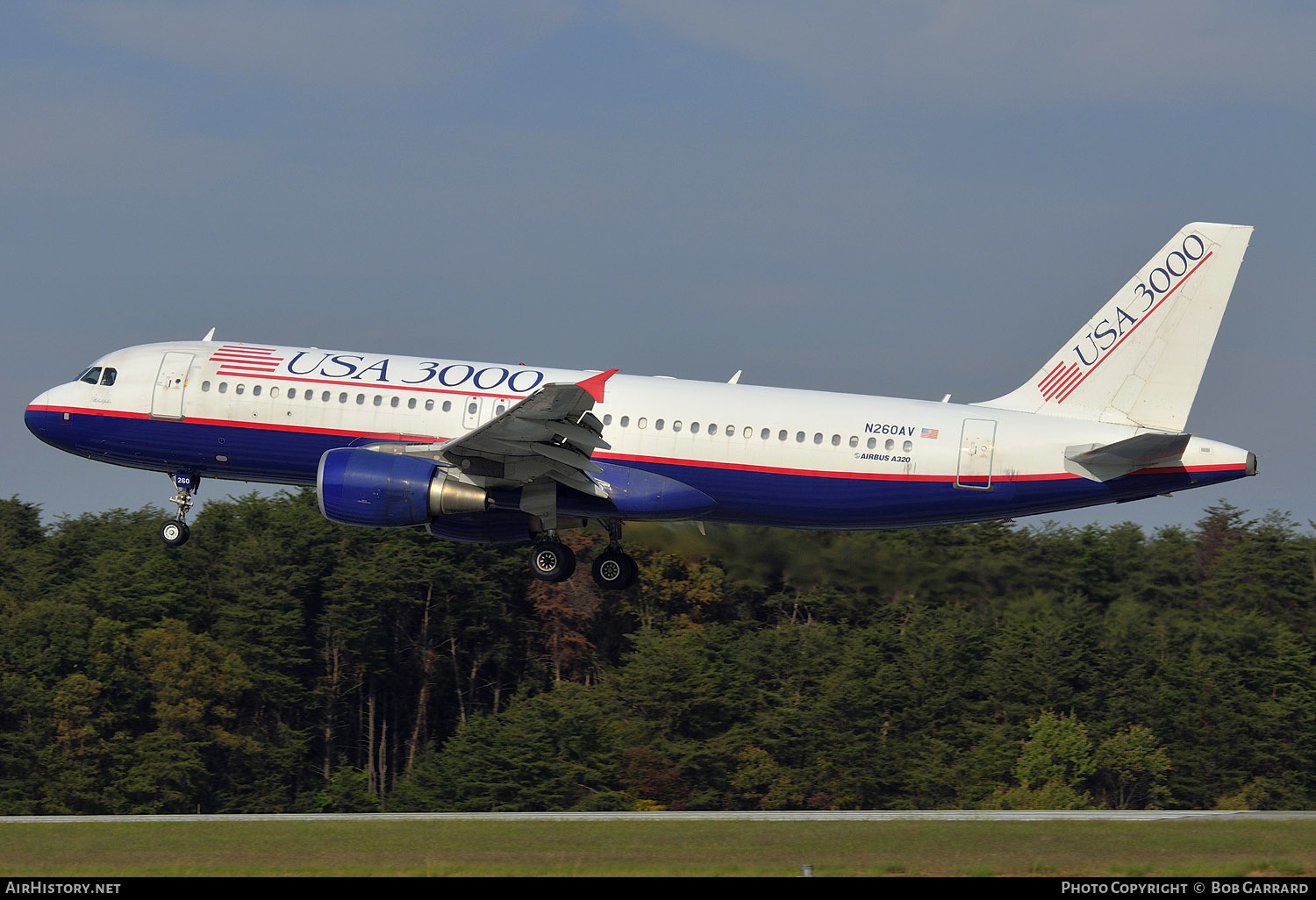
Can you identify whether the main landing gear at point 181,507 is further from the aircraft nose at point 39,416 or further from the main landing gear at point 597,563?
the main landing gear at point 597,563

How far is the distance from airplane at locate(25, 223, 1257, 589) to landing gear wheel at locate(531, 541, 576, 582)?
1.7 inches

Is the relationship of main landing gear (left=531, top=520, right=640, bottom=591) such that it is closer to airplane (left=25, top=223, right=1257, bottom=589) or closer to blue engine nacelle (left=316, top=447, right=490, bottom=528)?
airplane (left=25, top=223, right=1257, bottom=589)

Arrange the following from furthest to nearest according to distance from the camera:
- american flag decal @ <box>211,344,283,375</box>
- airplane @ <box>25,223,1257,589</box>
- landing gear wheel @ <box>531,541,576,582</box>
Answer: american flag decal @ <box>211,344,283,375</box>
landing gear wheel @ <box>531,541,576,582</box>
airplane @ <box>25,223,1257,589</box>

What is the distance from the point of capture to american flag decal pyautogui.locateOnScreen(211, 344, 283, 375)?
Result: 133ft

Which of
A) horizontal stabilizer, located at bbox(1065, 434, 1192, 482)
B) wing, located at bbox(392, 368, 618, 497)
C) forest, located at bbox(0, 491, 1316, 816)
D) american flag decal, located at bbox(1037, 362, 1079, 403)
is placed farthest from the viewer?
forest, located at bbox(0, 491, 1316, 816)

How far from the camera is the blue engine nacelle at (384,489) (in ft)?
123

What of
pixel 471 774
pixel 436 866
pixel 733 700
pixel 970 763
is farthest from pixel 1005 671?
pixel 436 866

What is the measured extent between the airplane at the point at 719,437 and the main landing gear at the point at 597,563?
67 millimetres

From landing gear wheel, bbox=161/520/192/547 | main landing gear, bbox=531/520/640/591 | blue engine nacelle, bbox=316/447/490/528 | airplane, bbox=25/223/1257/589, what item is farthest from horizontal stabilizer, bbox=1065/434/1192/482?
landing gear wheel, bbox=161/520/192/547

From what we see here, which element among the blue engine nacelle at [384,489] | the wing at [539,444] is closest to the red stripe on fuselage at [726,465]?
the wing at [539,444]

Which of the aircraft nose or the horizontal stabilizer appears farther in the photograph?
the aircraft nose

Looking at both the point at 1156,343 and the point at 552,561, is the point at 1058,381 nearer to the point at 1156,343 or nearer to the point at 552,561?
the point at 1156,343

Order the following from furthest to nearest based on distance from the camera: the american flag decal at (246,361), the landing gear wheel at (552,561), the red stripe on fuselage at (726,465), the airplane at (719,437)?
1. the american flag decal at (246,361)
2. the landing gear wheel at (552,561)
3. the airplane at (719,437)
4. the red stripe on fuselage at (726,465)
